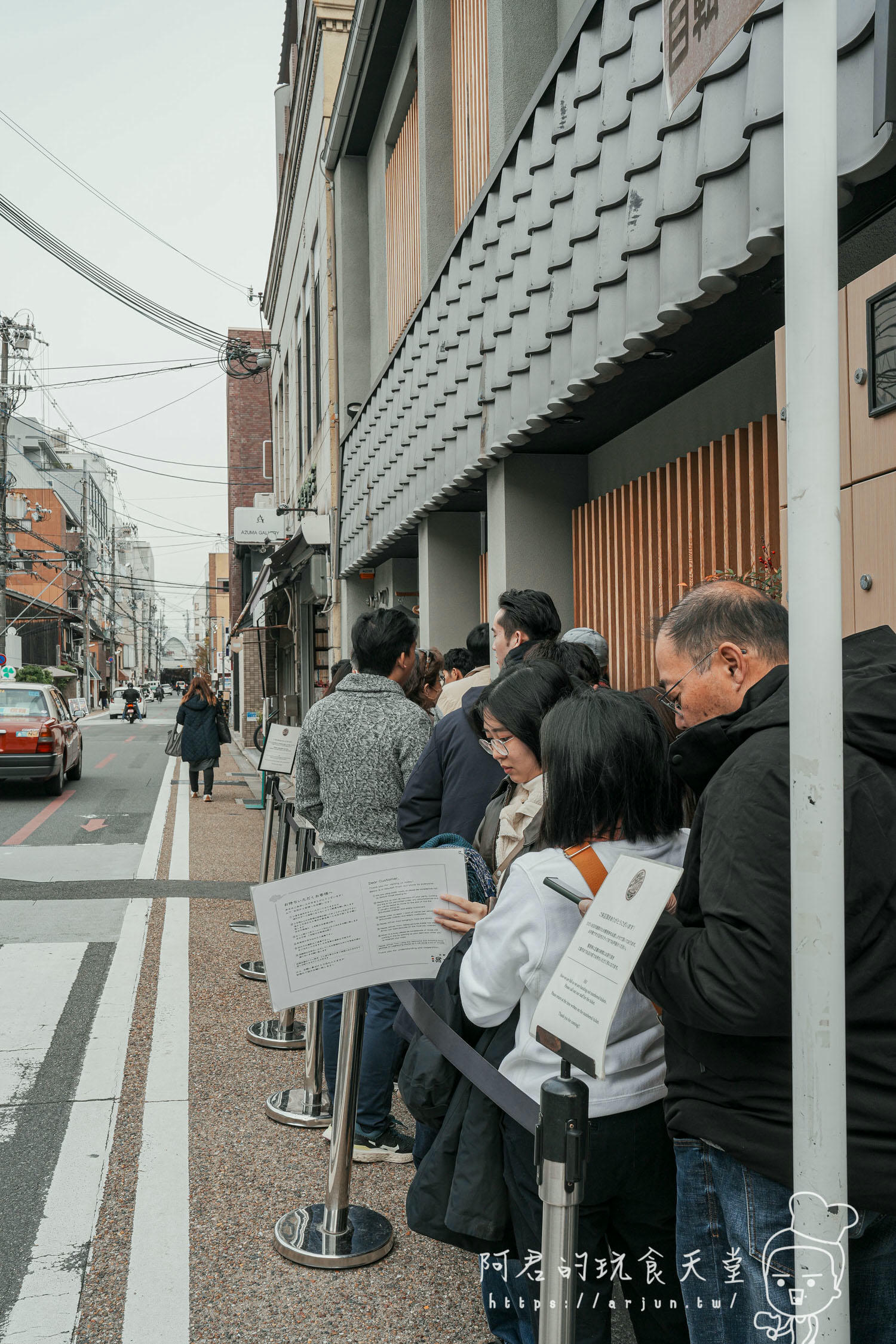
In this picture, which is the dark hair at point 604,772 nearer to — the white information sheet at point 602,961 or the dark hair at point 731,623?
the dark hair at point 731,623

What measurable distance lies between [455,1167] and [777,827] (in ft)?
4.17

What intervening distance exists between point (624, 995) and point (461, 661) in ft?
14.0

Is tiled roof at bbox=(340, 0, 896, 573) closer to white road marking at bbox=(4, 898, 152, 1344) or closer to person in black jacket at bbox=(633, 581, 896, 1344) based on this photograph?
person in black jacket at bbox=(633, 581, 896, 1344)

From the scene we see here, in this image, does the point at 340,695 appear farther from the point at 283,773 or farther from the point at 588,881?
the point at 283,773

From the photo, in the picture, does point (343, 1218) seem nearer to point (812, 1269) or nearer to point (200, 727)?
point (812, 1269)

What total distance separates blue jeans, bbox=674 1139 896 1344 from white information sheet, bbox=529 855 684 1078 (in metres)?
0.34

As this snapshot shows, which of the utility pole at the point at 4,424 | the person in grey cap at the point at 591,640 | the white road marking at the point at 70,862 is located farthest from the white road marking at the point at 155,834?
the utility pole at the point at 4,424

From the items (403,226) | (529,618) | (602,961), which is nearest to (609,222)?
(529,618)

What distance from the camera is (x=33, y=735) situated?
16.6 meters

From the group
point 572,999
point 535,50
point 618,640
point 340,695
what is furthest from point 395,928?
point 535,50

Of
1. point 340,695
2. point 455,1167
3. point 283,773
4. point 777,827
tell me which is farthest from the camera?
point 283,773

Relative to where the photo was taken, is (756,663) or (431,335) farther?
(431,335)

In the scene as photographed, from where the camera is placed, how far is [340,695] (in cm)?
464

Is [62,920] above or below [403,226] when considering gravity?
below
